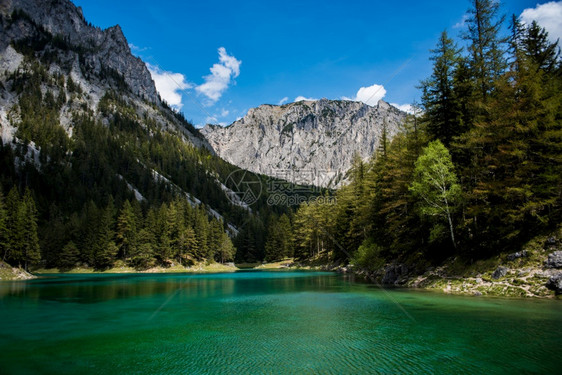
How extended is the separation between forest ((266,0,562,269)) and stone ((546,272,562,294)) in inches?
144

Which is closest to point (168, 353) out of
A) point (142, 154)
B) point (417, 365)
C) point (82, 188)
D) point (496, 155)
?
point (417, 365)

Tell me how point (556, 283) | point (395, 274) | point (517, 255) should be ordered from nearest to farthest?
point (556, 283) → point (517, 255) → point (395, 274)

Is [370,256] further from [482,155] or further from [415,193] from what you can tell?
[482,155]

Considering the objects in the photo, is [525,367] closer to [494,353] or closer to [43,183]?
[494,353]

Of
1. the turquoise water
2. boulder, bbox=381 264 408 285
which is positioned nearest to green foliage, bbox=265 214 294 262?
boulder, bbox=381 264 408 285

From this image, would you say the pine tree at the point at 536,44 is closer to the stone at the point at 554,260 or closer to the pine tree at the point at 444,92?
the pine tree at the point at 444,92

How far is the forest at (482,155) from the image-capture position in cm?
2220

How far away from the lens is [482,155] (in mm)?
27688

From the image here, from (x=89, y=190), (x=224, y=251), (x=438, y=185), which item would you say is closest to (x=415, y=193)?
(x=438, y=185)

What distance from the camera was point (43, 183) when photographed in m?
117

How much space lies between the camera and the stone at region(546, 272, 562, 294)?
18.8m

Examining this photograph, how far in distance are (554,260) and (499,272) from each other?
3.69m

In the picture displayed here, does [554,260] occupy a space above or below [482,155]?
below

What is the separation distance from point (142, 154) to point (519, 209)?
185 m
